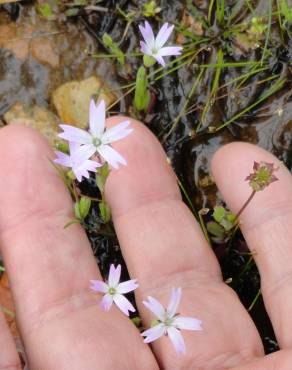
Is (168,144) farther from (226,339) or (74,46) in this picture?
(226,339)

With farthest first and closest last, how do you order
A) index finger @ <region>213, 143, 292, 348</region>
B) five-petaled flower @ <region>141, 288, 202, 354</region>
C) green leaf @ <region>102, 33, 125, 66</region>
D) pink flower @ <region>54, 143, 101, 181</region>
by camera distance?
1. green leaf @ <region>102, 33, 125, 66</region>
2. index finger @ <region>213, 143, 292, 348</region>
3. five-petaled flower @ <region>141, 288, 202, 354</region>
4. pink flower @ <region>54, 143, 101, 181</region>

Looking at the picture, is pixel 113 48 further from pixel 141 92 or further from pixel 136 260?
pixel 136 260

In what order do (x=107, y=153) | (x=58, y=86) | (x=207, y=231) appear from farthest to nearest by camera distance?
1. (x=58, y=86)
2. (x=207, y=231)
3. (x=107, y=153)

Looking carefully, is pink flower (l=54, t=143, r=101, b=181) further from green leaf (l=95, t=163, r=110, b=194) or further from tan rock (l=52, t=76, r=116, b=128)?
tan rock (l=52, t=76, r=116, b=128)

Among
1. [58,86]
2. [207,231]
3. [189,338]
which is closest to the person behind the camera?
[189,338]

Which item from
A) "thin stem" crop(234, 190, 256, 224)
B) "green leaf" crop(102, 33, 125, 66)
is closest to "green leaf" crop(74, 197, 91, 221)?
"thin stem" crop(234, 190, 256, 224)

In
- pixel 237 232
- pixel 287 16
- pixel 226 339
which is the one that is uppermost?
pixel 287 16

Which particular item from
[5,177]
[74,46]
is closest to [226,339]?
[5,177]
